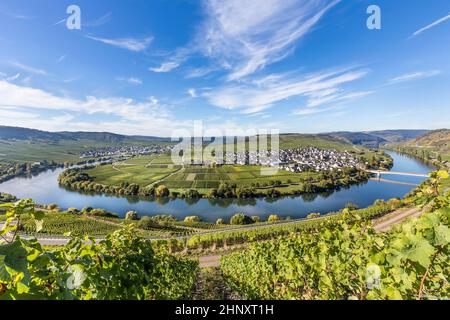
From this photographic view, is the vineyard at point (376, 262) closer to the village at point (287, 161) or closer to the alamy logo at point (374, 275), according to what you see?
the alamy logo at point (374, 275)

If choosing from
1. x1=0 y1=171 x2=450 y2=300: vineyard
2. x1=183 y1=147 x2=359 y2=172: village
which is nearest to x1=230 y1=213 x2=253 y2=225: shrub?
x1=0 y1=171 x2=450 y2=300: vineyard

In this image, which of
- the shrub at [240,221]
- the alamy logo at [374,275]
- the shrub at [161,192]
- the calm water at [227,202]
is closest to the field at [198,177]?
the shrub at [161,192]

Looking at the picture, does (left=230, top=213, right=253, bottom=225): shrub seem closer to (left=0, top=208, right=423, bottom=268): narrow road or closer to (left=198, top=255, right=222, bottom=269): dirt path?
(left=0, top=208, right=423, bottom=268): narrow road

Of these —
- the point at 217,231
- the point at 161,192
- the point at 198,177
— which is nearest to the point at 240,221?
the point at 217,231

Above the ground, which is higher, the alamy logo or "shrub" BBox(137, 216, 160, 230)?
the alamy logo

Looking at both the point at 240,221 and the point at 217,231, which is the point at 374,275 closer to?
the point at 217,231

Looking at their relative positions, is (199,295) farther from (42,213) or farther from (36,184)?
(36,184)
